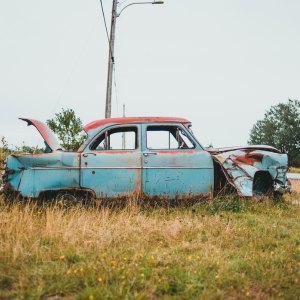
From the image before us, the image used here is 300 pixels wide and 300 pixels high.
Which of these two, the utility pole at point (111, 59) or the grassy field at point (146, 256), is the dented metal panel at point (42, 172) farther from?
the utility pole at point (111, 59)

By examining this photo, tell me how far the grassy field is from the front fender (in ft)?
2.00

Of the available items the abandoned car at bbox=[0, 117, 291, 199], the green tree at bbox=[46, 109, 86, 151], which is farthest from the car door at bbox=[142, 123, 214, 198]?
the green tree at bbox=[46, 109, 86, 151]

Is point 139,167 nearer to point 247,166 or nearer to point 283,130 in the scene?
point 247,166

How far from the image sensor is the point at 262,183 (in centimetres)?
489

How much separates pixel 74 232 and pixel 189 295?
179cm

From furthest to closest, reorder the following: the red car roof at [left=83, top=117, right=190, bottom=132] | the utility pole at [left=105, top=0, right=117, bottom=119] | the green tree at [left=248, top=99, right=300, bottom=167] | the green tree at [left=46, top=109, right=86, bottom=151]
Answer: the green tree at [left=248, top=99, right=300, bottom=167], the green tree at [left=46, top=109, right=86, bottom=151], the utility pole at [left=105, top=0, right=117, bottom=119], the red car roof at [left=83, top=117, right=190, bottom=132]

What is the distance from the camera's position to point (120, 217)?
367 centimetres

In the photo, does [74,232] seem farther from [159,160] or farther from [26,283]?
[159,160]

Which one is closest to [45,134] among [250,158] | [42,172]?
[42,172]

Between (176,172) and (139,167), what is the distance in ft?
2.30

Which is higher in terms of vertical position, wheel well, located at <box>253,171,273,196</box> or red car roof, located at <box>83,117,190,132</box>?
red car roof, located at <box>83,117,190,132</box>

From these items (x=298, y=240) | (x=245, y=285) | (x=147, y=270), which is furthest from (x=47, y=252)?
(x=298, y=240)

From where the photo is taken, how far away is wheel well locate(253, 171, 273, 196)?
4.73m

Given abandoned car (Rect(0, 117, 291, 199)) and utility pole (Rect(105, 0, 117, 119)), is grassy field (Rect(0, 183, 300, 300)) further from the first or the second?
utility pole (Rect(105, 0, 117, 119))
